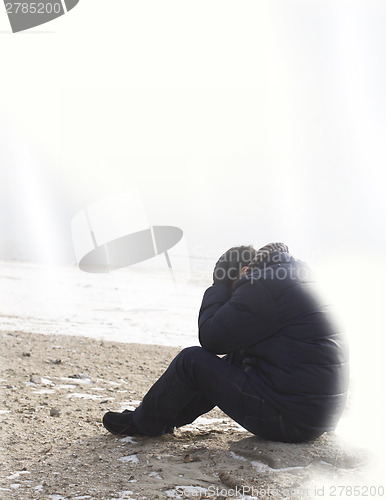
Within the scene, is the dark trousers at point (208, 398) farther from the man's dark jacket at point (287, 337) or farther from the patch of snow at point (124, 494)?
the patch of snow at point (124, 494)

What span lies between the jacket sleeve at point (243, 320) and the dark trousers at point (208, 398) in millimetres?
183

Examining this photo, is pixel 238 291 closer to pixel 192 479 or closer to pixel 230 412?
pixel 230 412

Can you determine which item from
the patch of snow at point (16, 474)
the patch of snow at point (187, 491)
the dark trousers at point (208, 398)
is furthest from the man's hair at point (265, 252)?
the patch of snow at point (16, 474)

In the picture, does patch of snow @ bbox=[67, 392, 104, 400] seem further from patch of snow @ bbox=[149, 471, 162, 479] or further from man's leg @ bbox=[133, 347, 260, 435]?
patch of snow @ bbox=[149, 471, 162, 479]

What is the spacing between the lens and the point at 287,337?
2820 mm

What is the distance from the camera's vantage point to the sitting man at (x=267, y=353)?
9.14 feet

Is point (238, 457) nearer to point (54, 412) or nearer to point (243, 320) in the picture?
point (243, 320)

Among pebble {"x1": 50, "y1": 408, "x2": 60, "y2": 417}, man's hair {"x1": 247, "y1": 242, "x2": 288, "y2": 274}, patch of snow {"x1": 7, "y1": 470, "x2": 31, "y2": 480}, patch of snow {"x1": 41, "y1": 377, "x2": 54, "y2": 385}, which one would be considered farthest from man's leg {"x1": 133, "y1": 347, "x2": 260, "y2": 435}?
patch of snow {"x1": 41, "y1": 377, "x2": 54, "y2": 385}

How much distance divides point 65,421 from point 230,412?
145cm

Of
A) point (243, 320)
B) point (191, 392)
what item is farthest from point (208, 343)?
point (191, 392)

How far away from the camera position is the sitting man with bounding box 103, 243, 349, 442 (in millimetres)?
2787

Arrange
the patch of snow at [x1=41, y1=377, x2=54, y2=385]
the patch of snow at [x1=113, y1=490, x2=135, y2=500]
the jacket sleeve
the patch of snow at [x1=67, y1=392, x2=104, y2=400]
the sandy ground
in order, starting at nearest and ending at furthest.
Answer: the patch of snow at [x1=113, y1=490, x2=135, y2=500] → the sandy ground → the jacket sleeve → the patch of snow at [x1=67, y1=392, x2=104, y2=400] → the patch of snow at [x1=41, y1=377, x2=54, y2=385]

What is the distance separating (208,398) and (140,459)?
484 mm

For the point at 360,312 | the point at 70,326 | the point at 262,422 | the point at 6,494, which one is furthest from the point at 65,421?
the point at 360,312
